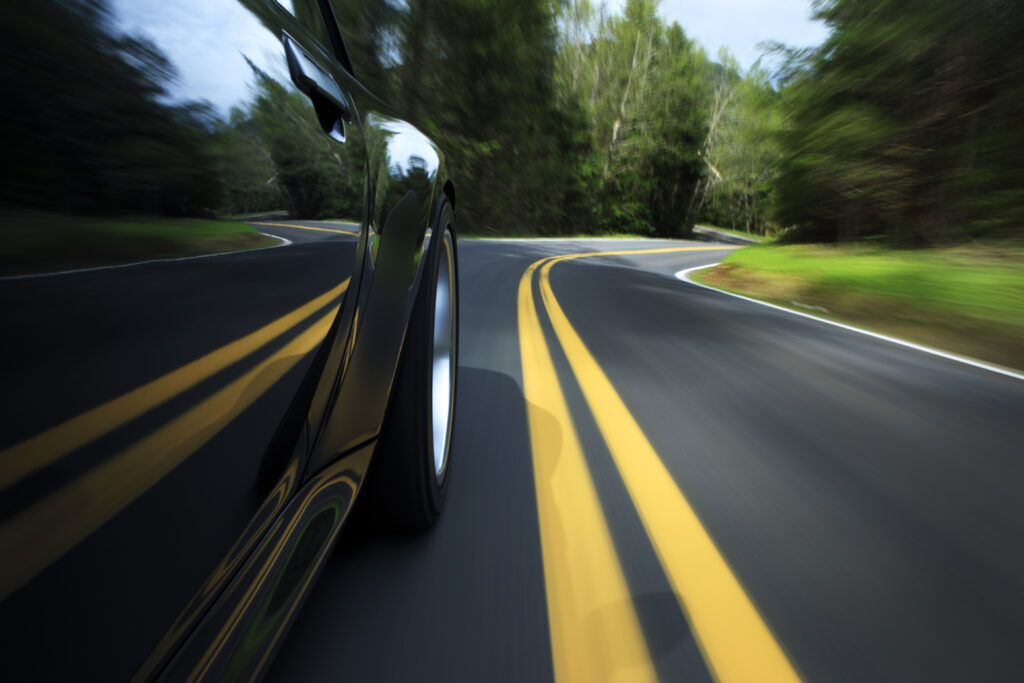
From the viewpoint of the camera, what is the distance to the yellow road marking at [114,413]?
48cm

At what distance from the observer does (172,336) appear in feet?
2.26

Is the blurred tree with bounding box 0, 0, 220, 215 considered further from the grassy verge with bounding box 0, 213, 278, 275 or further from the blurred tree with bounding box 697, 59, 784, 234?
the blurred tree with bounding box 697, 59, 784, 234

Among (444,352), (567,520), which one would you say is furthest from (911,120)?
(567,520)

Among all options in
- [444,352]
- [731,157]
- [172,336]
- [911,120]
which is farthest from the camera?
[731,157]

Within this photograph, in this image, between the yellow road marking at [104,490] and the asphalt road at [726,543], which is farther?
the asphalt road at [726,543]

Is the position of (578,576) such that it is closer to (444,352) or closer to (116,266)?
(444,352)

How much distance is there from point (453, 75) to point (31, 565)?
26.4 metres

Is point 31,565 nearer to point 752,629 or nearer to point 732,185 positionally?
point 752,629

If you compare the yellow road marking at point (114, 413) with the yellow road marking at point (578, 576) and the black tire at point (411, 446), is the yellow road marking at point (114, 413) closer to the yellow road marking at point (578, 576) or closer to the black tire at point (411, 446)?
the black tire at point (411, 446)

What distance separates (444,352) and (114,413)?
1.53 meters

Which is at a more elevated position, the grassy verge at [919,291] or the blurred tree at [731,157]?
the blurred tree at [731,157]

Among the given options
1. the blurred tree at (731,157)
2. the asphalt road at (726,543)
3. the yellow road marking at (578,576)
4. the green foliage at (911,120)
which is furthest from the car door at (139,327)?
the blurred tree at (731,157)

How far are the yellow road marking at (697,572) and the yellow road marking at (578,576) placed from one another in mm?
137

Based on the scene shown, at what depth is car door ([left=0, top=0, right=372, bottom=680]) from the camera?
0.50 metres
